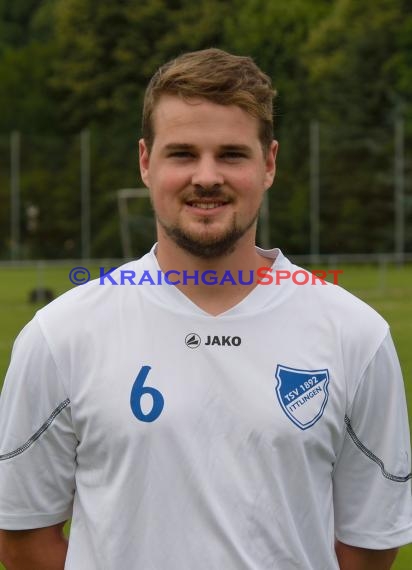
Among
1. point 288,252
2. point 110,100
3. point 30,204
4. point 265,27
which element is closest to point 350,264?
point 288,252

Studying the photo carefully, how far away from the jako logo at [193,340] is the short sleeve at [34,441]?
0.25 metres

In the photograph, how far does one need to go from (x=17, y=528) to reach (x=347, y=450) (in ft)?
2.21

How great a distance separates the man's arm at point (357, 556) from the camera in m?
2.47

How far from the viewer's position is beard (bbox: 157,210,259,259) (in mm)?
2311

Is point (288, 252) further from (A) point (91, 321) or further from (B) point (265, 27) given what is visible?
(A) point (91, 321)

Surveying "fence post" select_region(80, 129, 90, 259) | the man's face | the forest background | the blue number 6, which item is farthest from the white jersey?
"fence post" select_region(80, 129, 90, 259)

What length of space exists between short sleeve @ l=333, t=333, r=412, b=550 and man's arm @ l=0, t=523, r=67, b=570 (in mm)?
566

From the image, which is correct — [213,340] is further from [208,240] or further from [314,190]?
[314,190]

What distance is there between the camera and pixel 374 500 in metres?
2.44

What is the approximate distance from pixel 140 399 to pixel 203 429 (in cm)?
13

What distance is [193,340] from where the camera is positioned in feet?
7.68

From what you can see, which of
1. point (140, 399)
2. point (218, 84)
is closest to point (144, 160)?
point (218, 84)

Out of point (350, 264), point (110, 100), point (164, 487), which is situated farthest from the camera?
point (110, 100)

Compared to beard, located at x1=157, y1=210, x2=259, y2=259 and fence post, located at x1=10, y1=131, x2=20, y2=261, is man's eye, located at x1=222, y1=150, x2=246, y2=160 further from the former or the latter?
fence post, located at x1=10, y1=131, x2=20, y2=261
